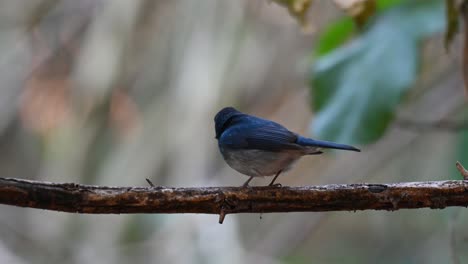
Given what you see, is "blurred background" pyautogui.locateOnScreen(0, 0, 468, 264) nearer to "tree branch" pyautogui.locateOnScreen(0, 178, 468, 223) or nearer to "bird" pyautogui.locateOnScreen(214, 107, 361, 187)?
"bird" pyautogui.locateOnScreen(214, 107, 361, 187)

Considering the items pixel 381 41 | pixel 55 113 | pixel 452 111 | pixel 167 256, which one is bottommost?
pixel 167 256

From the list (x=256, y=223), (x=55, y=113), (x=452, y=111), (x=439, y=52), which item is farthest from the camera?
(x=256, y=223)

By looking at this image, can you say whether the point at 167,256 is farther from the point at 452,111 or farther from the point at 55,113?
the point at 452,111

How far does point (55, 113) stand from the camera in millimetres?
5516

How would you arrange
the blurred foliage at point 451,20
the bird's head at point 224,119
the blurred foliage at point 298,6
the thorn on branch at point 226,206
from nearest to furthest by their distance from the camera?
1. the thorn on branch at point 226,206
2. the blurred foliage at point 451,20
3. the blurred foliage at point 298,6
4. the bird's head at point 224,119

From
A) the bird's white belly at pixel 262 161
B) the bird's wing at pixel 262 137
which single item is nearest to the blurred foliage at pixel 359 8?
the bird's wing at pixel 262 137

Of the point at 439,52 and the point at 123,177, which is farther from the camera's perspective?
the point at 439,52

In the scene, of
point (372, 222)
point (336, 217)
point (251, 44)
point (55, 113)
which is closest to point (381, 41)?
point (251, 44)

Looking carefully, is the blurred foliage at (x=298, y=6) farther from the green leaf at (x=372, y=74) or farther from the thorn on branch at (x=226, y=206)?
the thorn on branch at (x=226, y=206)

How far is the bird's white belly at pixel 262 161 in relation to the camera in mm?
3630

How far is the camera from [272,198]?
3.00 metres

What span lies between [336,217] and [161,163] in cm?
433

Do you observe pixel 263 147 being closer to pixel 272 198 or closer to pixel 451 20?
pixel 272 198

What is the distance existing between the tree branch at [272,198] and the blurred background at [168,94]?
1.23m
